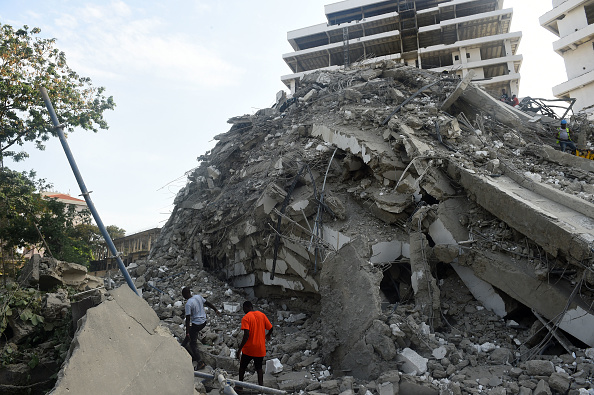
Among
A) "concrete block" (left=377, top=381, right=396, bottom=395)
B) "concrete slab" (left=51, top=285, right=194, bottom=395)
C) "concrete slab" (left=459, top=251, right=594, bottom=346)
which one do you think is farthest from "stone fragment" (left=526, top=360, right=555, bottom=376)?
"concrete slab" (left=51, top=285, right=194, bottom=395)

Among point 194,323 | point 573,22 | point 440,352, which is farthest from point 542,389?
point 573,22

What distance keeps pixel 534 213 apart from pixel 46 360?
5.93 m

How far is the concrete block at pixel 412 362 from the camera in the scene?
4191 mm

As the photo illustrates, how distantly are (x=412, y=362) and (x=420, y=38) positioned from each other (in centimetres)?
3456

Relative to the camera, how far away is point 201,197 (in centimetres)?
1099

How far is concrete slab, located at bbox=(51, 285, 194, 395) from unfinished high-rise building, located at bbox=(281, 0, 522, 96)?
2894 cm

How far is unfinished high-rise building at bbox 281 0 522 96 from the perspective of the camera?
99.5 feet

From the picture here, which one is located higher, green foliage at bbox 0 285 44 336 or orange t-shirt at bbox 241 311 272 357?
green foliage at bbox 0 285 44 336

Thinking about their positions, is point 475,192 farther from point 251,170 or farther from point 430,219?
point 251,170

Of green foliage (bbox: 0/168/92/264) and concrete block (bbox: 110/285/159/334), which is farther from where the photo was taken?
green foliage (bbox: 0/168/92/264)

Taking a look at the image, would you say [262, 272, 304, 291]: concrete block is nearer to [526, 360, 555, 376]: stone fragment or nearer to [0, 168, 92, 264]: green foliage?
[526, 360, 555, 376]: stone fragment

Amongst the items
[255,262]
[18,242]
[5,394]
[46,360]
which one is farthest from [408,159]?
[18,242]

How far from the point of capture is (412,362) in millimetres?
4250

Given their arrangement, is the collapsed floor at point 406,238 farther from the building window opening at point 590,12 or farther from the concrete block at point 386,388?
the building window opening at point 590,12
